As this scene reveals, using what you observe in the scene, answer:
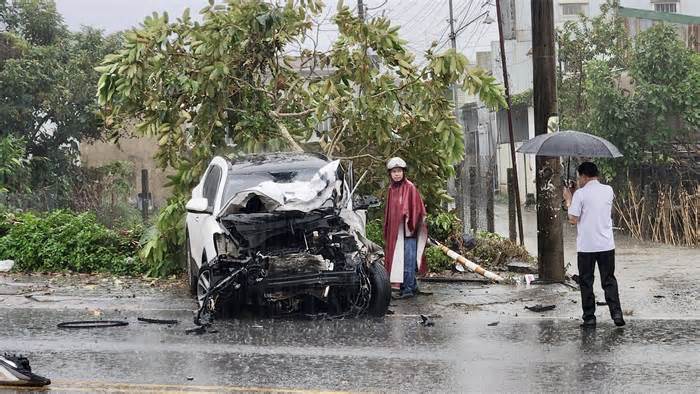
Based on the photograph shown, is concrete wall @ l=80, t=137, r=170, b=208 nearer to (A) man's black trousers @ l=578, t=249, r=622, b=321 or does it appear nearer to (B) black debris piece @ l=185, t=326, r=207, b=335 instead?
(B) black debris piece @ l=185, t=326, r=207, b=335

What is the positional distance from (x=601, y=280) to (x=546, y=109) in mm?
3080

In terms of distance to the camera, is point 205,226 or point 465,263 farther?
point 465,263

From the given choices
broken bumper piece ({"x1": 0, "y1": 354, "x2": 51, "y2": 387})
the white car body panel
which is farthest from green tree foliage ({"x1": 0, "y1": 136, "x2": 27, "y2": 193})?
broken bumper piece ({"x1": 0, "y1": 354, "x2": 51, "y2": 387})

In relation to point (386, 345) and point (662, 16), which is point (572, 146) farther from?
point (662, 16)

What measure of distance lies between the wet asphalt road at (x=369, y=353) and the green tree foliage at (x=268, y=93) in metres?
3.14

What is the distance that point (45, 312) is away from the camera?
450 inches

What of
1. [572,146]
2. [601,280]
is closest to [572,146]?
[572,146]

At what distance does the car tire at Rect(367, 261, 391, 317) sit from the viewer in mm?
10711

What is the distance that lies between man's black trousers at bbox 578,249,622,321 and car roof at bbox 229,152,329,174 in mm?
3454

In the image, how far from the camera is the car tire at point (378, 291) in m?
10.7

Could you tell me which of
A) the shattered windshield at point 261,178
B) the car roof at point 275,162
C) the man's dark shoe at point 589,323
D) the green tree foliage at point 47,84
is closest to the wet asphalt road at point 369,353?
the man's dark shoe at point 589,323

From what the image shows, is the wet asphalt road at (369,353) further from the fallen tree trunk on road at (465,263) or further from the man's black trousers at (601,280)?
the fallen tree trunk on road at (465,263)

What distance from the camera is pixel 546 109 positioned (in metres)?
12.5

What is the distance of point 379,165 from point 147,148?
12.2m
